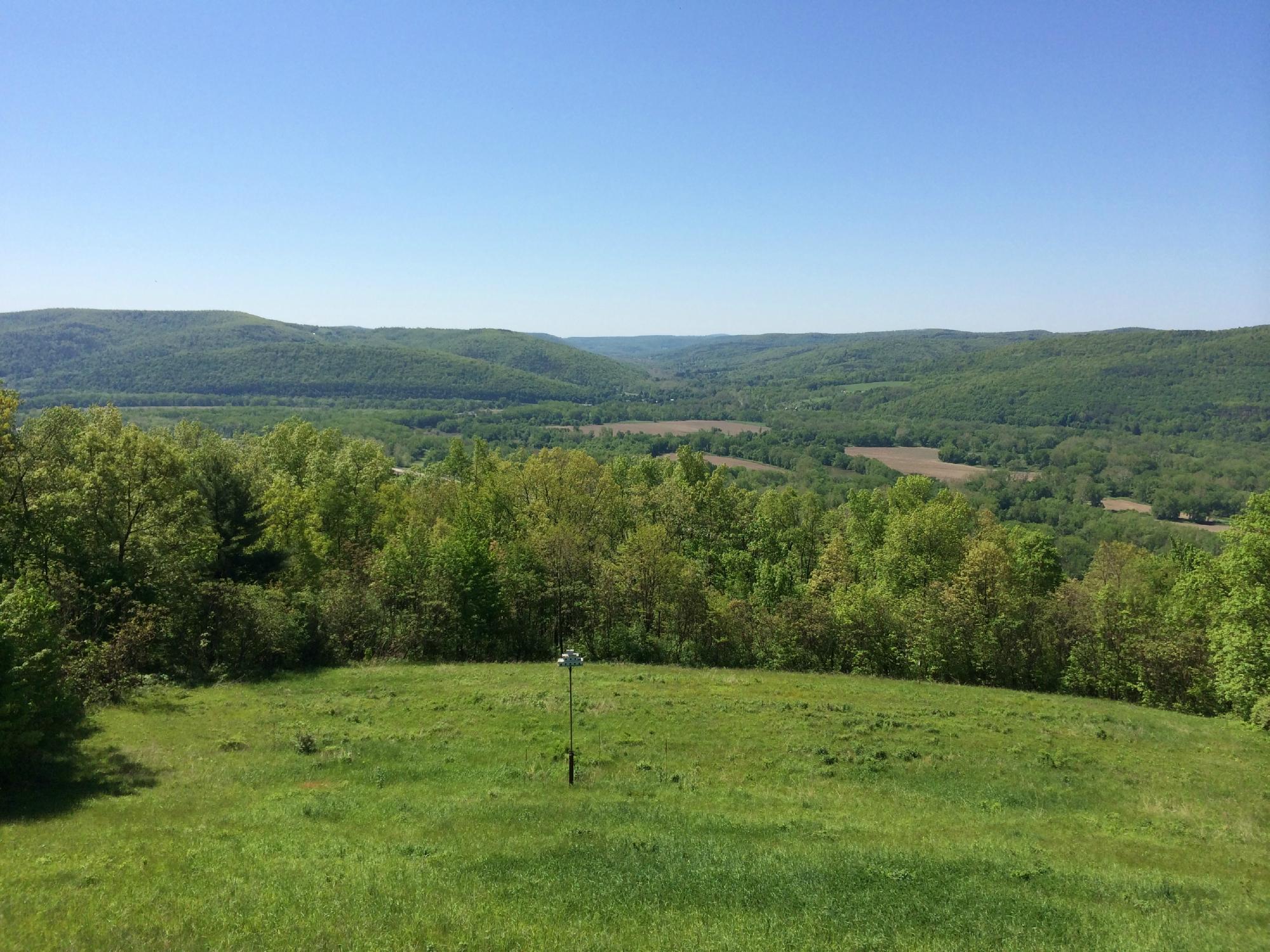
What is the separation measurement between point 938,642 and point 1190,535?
8729 centimetres

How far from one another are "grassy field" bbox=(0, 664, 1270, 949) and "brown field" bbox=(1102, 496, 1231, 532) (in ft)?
351

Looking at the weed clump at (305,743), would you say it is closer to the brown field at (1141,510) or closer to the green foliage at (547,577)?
the green foliage at (547,577)

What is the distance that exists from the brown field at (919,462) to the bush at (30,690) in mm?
129953

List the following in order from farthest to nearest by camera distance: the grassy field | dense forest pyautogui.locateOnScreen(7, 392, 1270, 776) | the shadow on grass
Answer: dense forest pyautogui.locateOnScreen(7, 392, 1270, 776)
the shadow on grass
the grassy field

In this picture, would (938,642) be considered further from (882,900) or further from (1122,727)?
(882,900)

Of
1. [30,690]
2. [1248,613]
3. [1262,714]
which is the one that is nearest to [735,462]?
[1248,613]

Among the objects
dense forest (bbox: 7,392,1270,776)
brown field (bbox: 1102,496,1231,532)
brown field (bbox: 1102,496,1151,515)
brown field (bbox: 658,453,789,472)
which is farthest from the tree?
brown field (bbox: 658,453,789,472)

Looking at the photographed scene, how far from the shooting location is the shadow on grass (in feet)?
55.1

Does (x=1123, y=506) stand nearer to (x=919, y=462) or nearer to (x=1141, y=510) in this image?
(x=1141, y=510)

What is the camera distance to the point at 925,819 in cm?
1912

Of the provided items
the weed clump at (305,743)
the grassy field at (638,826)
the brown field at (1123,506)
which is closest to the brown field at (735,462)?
the brown field at (1123,506)

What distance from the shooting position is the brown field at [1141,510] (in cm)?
11300

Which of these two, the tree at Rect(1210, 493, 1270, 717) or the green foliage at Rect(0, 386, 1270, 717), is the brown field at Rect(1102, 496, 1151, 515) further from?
the tree at Rect(1210, 493, 1270, 717)

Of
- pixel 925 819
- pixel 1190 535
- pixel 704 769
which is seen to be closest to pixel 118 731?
pixel 704 769
